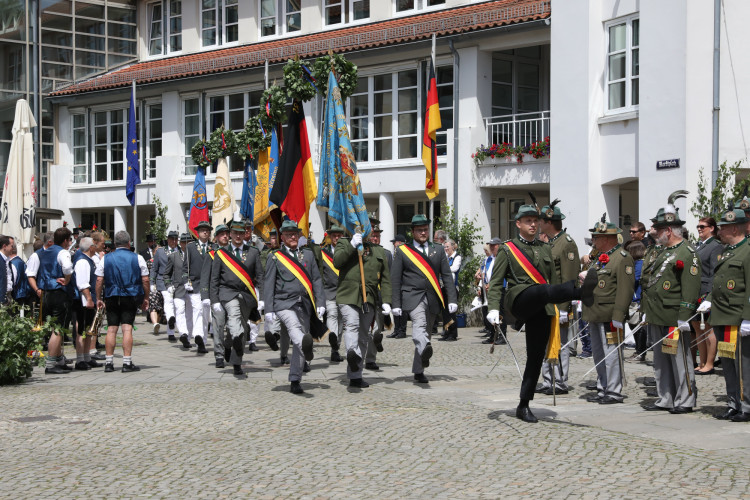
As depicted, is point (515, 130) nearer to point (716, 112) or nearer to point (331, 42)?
point (331, 42)

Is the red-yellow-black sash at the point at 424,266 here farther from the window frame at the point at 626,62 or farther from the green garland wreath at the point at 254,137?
the window frame at the point at 626,62

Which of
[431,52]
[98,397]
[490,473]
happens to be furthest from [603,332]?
[431,52]

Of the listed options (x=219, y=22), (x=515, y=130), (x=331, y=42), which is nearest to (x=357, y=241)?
(x=515, y=130)

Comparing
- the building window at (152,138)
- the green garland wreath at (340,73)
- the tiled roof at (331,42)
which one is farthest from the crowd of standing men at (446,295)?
the building window at (152,138)

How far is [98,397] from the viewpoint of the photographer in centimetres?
1086

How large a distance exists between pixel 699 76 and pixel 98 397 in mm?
12806

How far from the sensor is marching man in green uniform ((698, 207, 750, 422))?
356 inches

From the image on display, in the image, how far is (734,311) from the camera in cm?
911

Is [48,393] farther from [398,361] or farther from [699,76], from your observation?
[699,76]

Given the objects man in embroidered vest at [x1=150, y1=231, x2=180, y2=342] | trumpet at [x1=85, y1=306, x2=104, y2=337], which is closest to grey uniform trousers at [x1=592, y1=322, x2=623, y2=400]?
trumpet at [x1=85, y1=306, x2=104, y2=337]

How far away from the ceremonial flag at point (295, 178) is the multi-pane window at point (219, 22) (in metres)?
18.5

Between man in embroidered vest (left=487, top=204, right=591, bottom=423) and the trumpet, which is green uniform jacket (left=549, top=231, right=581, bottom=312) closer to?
man in embroidered vest (left=487, top=204, right=591, bottom=423)

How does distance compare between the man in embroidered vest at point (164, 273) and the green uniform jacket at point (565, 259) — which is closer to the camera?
the green uniform jacket at point (565, 259)

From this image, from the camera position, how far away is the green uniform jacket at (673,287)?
9.51 metres
